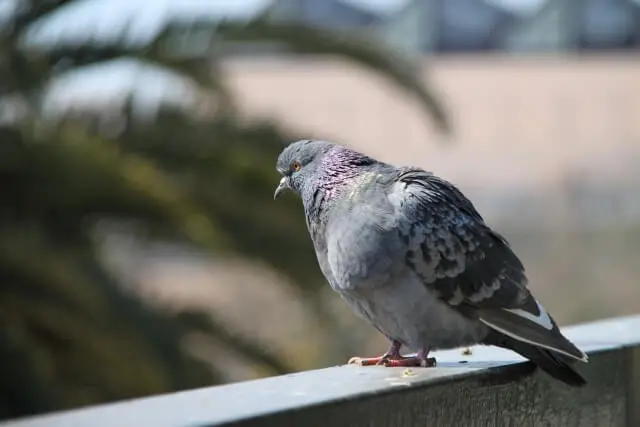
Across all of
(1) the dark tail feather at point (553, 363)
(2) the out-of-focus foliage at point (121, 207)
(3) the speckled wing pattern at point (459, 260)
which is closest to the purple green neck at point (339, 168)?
(3) the speckled wing pattern at point (459, 260)

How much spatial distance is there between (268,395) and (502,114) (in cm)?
1585

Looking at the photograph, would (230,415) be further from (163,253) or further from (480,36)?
(480,36)

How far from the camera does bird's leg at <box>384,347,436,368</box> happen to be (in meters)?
2.89

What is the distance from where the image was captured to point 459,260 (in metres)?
2.96

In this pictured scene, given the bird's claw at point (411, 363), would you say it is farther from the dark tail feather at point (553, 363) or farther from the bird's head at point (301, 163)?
the bird's head at point (301, 163)

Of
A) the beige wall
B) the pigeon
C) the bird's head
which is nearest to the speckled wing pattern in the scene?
the pigeon

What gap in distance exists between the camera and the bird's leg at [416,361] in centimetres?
289

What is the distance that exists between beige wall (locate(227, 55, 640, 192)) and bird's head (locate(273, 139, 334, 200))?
41.2 ft

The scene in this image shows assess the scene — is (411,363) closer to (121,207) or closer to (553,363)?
(553,363)

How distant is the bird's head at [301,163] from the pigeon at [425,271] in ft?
0.61

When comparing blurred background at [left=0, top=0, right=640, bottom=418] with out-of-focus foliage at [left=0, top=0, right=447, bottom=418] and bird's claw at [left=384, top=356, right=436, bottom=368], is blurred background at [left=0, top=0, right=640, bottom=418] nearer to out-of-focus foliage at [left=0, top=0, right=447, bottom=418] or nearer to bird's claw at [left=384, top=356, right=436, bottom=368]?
out-of-focus foliage at [left=0, top=0, right=447, bottom=418]

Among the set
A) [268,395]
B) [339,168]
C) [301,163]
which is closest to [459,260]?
[339,168]

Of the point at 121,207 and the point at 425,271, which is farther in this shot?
the point at 121,207

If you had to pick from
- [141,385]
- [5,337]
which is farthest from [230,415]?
[141,385]
